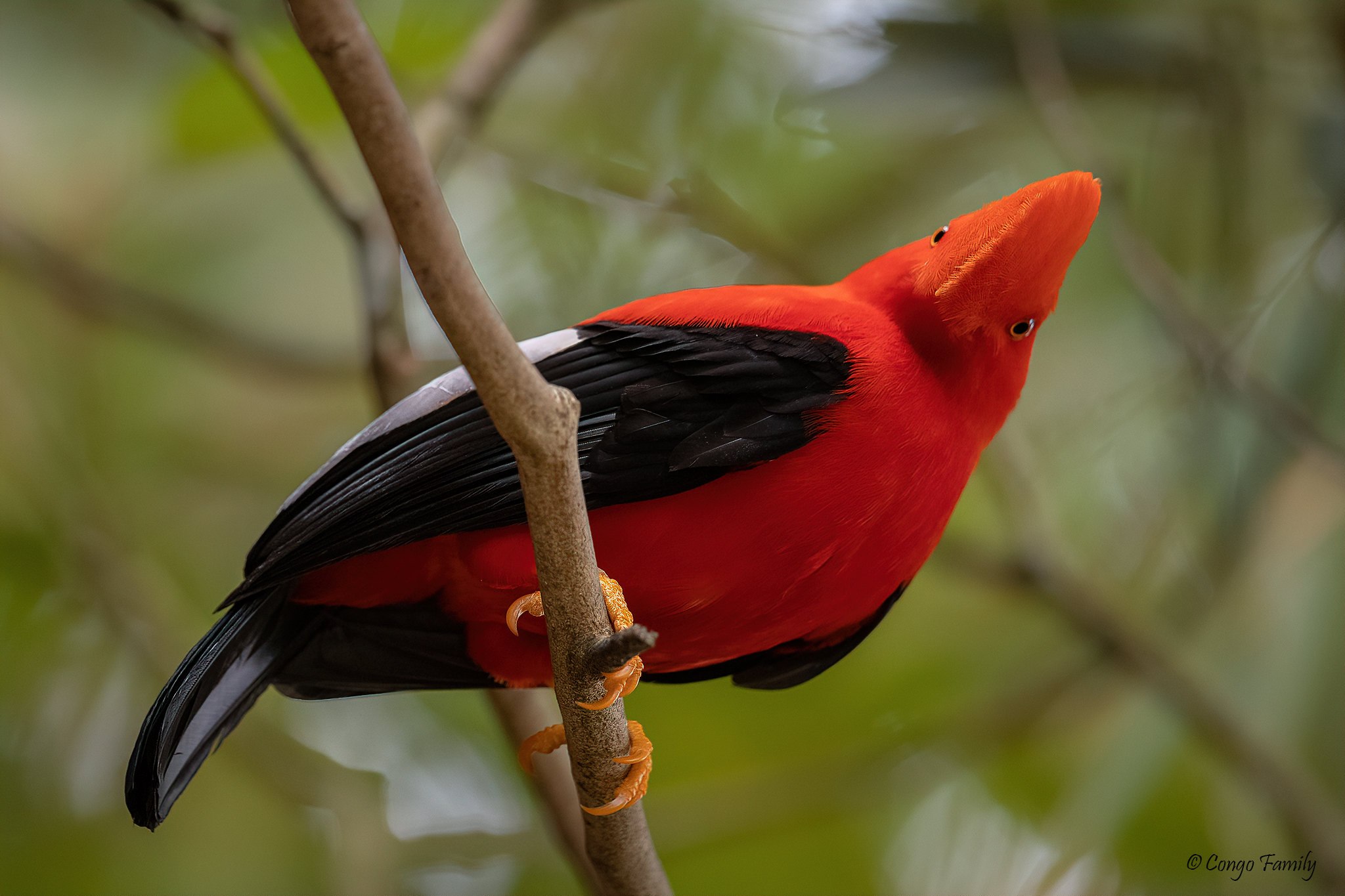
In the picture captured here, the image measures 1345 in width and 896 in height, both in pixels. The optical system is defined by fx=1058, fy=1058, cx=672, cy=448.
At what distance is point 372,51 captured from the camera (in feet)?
1.97

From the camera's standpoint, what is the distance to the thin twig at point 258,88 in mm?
1598

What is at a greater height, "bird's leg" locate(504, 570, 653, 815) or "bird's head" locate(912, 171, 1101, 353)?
"bird's head" locate(912, 171, 1101, 353)

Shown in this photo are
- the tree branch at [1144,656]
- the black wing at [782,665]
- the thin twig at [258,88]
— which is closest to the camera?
the black wing at [782,665]

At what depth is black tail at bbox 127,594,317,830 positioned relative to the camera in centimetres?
111

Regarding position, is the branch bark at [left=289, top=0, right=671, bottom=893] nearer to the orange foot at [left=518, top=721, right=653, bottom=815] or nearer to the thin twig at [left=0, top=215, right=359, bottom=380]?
the orange foot at [left=518, top=721, right=653, bottom=815]

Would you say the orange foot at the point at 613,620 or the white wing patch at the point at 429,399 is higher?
the white wing patch at the point at 429,399

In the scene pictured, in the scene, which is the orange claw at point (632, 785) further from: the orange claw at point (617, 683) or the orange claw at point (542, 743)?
the orange claw at point (542, 743)

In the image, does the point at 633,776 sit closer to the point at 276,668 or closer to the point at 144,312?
the point at 276,668

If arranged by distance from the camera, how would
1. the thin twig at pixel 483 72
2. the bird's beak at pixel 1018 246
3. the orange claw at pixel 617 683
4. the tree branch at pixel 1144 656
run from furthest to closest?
1. the tree branch at pixel 1144 656
2. the thin twig at pixel 483 72
3. the bird's beak at pixel 1018 246
4. the orange claw at pixel 617 683

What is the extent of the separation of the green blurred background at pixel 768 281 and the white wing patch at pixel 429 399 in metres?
0.87

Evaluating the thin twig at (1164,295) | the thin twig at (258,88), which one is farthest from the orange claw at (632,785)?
the thin twig at (1164,295)

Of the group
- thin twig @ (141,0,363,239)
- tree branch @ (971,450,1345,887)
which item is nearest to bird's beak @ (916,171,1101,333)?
thin twig @ (141,0,363,239)

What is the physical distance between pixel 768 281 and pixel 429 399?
4.65 ft

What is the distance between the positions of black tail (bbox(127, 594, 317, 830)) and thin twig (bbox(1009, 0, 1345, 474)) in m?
1.74
